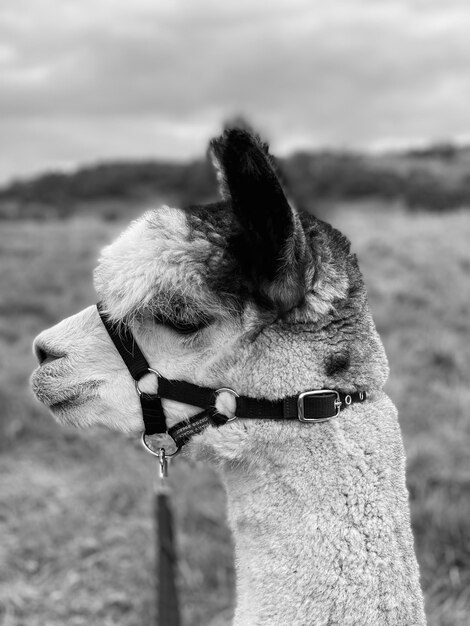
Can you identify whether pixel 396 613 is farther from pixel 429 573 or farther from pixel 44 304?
pixel 44 304

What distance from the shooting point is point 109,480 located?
626 cm

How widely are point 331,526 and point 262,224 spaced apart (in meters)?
0.91

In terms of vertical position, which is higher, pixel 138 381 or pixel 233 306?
pixel 233 306

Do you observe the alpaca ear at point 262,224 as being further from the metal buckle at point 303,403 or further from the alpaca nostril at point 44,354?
the alpaca nostril at point 44,354

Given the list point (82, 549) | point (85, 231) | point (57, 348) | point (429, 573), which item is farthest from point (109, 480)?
point (85, 231)

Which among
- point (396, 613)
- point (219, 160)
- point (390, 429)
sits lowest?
point (396, 613)

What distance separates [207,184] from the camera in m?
21.1

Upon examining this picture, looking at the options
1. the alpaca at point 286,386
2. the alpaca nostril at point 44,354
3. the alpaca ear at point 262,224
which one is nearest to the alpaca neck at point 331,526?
the alpaca at point 286,386

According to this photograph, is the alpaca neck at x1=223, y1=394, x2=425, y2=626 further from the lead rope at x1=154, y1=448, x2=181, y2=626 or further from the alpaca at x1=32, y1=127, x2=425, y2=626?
the lead rope at x1=154, y1=448, x2=181, y2=626

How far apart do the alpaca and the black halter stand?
2 centimetres

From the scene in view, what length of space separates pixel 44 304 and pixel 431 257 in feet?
23.8

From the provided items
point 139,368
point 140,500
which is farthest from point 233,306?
point 140,500

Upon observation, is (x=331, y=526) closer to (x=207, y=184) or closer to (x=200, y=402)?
(x=200, y=402)

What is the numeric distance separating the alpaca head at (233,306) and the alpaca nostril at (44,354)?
0.81 feet
